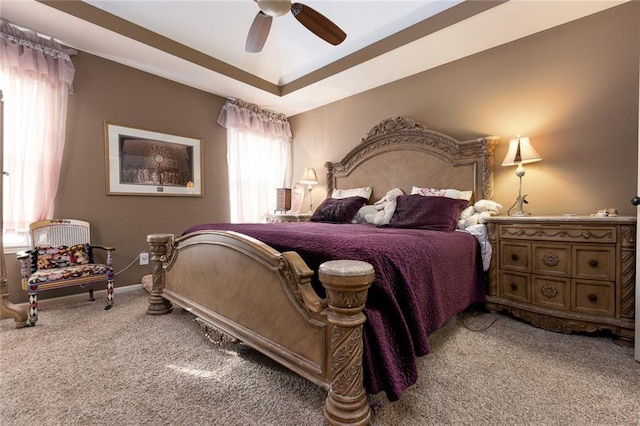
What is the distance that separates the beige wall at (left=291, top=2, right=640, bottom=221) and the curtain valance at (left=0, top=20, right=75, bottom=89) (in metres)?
3.75

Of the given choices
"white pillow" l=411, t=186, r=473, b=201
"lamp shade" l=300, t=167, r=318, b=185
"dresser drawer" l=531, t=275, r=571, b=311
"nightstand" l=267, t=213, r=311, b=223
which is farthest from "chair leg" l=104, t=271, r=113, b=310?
"dresser drawer" l=531, t=275, r=571, b=311

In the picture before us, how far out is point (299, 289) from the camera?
1218 mm

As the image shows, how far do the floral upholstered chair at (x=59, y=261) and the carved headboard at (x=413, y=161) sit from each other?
9.69 feet

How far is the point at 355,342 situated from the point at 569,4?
10.0 feet

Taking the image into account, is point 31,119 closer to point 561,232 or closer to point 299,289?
point 299,289

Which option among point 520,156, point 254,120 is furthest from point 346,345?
point 254,120

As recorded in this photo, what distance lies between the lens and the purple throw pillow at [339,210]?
125 inches

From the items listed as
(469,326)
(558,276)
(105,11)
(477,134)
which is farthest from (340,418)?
(105,11)

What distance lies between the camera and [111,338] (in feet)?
6.34

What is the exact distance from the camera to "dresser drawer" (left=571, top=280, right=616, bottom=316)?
185cm

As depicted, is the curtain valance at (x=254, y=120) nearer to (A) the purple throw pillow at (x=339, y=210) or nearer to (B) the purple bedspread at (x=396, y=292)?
(A) the purple throw pillow at (x=339, y=210)

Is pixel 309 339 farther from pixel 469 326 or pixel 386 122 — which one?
pixel 386 122

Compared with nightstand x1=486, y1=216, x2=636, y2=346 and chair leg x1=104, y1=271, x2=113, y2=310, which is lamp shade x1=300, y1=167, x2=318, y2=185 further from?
chair leg x1=104, y1=271, x2=113, y2=310

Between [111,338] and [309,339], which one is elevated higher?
[309,339]
